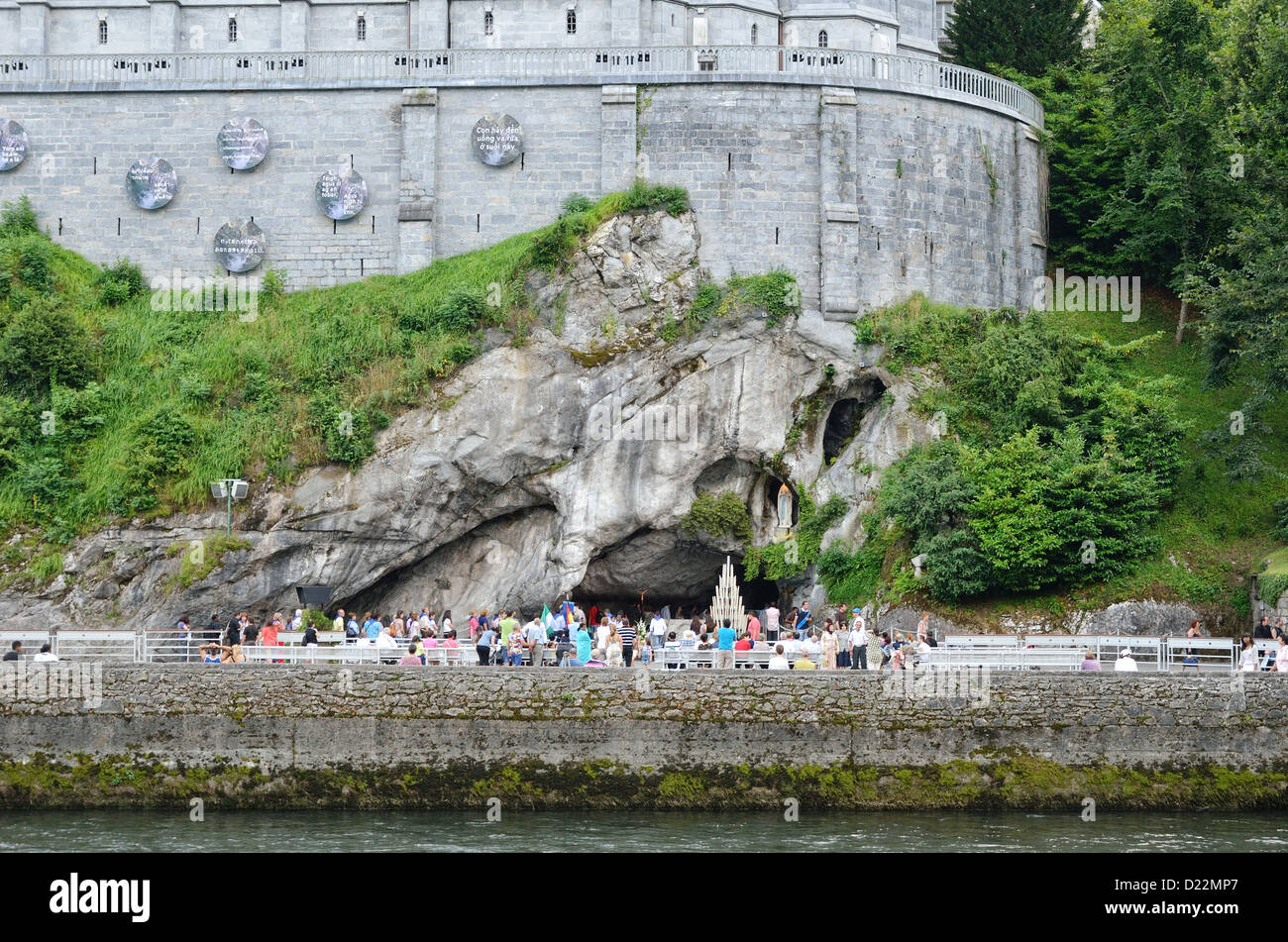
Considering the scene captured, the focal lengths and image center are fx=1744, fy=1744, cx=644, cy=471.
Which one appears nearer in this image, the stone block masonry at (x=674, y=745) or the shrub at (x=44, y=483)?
the stone block masonry at (x=674, y=745)

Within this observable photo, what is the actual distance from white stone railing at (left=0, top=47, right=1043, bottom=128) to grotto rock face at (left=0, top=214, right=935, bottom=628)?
424 centimetres

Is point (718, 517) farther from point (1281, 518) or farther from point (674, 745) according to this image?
point (674, 745)

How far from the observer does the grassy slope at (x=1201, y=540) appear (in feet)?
110

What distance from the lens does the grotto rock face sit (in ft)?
118

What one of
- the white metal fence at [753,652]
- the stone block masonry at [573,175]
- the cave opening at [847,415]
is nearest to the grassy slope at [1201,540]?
the white metal fence at [753,652]

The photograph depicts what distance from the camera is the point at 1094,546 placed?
33.7 meters

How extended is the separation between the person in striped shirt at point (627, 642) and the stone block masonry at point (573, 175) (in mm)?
8820

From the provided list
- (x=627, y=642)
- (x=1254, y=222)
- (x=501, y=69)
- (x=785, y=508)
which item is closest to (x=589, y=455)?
(x=785, y=508)

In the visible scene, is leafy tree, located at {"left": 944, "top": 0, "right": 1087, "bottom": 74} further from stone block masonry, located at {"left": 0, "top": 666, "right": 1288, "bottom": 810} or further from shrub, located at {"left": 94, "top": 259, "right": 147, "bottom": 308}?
stone block masonry, located at {"left": 0, "top": 666, "right": 1288, "bottom": 810}

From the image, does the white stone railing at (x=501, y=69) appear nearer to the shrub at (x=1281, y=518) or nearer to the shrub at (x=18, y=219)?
the shrub at (x=18, y=219)

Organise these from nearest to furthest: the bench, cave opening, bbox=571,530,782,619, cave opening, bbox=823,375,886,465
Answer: the bench
cave opening, bbox=571,530,782,619
cave opening, bbox=823,375,886,465

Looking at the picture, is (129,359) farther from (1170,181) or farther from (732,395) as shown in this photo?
(1170,181)

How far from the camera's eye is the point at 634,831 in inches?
944

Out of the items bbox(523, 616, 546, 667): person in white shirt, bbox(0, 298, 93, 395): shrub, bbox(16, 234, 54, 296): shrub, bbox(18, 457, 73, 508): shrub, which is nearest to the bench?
bbox(523, 616, 546, 667): person in white shirt
